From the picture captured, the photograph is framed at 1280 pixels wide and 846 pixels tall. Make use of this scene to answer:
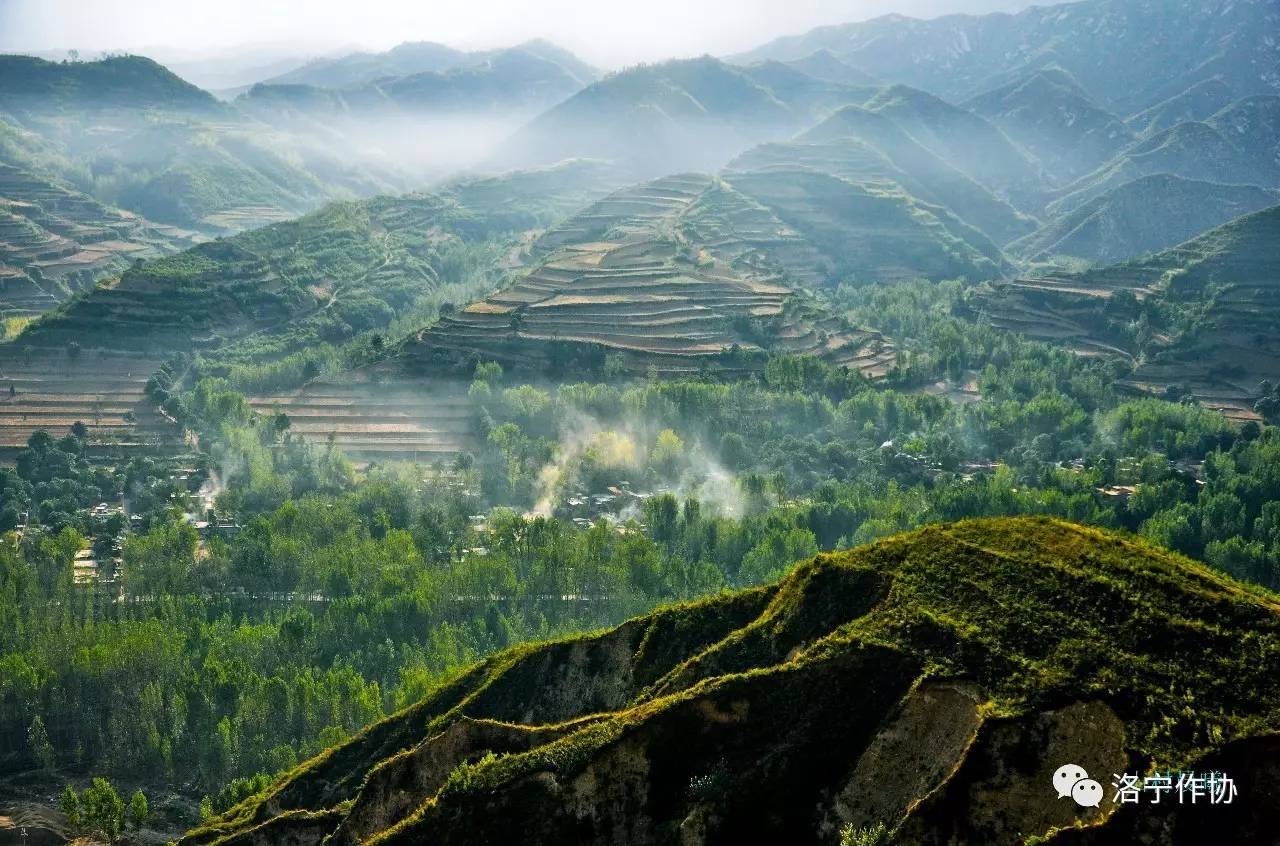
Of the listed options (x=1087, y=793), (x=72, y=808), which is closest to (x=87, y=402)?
(x=72, y=808)

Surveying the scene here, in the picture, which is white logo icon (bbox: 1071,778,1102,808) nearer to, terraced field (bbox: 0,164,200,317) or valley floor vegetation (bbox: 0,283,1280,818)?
valley floor vegetation (bbox: 0,283,1280,818)

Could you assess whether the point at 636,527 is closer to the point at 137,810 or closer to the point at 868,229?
the point at 137,810

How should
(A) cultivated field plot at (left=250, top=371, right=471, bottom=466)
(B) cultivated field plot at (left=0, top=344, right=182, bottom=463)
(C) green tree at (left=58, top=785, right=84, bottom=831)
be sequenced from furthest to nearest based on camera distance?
(B) cultivated field plot at (left=0, top=344, right=182, bottom=463) → (A) cultivated field plot at (left=250, top=371, right=471, bottom=466) → (C) green tree at (left=58, top=785, right=84, bottom=831)

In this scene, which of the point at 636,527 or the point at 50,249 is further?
the point at 50,249

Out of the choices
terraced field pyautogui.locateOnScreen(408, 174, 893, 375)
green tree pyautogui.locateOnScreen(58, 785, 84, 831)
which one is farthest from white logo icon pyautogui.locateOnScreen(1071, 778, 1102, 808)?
terraced field pyautogui.locateOnScreen(408, 174, 893, 375)

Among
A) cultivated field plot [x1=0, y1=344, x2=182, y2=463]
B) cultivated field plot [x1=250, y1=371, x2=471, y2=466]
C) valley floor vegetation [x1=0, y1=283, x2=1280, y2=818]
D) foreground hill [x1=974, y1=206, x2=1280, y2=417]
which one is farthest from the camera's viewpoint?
foreground hill [x1=974, y1=206, x2=1280, y2=417]

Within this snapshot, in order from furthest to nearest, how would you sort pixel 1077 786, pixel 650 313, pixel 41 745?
1. pixel 650 313
2. pixel 41 745
3. pixel 1077 786
